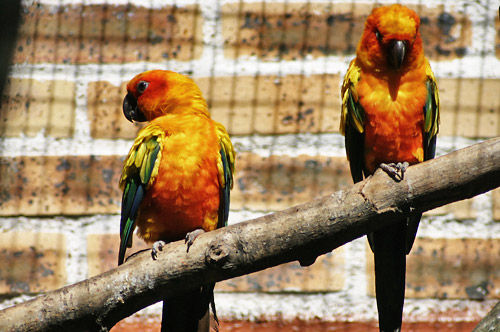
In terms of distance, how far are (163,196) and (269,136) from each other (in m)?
0.35

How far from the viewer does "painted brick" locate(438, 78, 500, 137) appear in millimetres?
1545

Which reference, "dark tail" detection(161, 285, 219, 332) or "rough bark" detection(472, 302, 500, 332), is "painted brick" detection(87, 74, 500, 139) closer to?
"dark tail" detection(161, 285, 219, 332)

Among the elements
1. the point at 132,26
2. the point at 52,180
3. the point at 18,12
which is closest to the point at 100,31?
the point at 132,26

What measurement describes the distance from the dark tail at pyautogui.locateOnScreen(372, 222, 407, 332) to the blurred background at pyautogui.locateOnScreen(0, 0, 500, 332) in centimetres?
27

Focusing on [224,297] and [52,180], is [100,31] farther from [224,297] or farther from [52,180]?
[224,297]

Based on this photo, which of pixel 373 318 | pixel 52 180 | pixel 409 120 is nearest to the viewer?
pixel 409 120

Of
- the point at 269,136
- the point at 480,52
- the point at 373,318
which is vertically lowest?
the point at 373,318

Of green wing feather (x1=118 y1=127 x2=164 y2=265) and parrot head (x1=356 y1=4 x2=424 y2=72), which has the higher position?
parrot head (x1=356 y1=4 x2=424 y2=72)

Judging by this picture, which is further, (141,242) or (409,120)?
(141,242)

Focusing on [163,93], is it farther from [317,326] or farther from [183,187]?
[317,326]

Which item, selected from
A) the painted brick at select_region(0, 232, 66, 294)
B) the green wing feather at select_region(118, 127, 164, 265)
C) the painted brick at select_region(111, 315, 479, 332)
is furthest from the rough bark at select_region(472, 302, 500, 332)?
the painted brick at select_region(0, 232, 66, 294)

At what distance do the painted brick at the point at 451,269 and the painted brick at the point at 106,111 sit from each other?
722 mm

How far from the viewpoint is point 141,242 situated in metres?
1.58

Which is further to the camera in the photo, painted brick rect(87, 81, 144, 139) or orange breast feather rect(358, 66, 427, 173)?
painted brick rect(87, 81, 144, 139)
